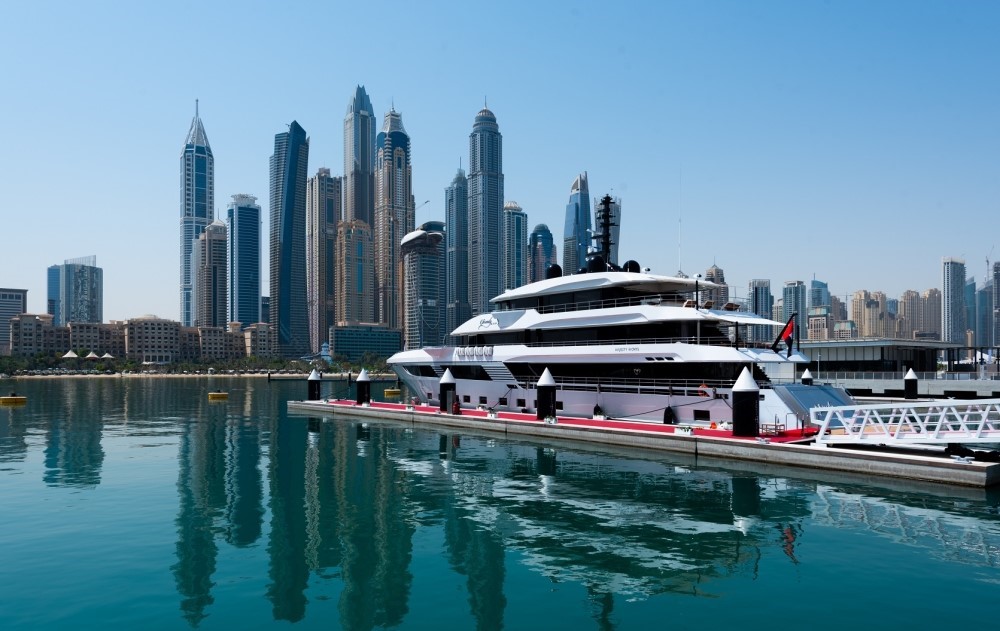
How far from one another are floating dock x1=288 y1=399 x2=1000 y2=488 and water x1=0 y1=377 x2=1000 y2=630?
0.72 m

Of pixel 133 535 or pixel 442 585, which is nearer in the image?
pixel 442 585

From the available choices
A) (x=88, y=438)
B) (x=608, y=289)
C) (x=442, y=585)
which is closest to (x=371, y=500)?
(x=442, y=585)

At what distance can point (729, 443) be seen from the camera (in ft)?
92.7

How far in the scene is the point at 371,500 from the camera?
74.5 feet

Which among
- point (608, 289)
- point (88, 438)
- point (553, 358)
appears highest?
point (608, 289)

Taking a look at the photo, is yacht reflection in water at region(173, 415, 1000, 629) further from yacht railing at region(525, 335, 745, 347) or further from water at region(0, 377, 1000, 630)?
yacht railing at region(525, 335, 745, 347)

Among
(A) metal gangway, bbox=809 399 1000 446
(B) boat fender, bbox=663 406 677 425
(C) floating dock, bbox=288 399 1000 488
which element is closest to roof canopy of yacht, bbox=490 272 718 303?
(B) boat fender, bbox=663 406 677 425

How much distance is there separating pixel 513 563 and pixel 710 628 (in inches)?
203

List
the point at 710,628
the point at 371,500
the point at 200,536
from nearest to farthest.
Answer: the point at 710,628 → the point at 200,536 → the point at 371,500

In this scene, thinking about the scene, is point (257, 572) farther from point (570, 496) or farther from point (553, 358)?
point (553, 358)

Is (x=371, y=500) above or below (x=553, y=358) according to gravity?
below

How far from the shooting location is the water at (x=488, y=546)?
13.1 m

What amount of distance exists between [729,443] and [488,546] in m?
15.0

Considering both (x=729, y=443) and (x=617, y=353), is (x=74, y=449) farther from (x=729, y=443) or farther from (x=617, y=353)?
(x=729, y=443)
